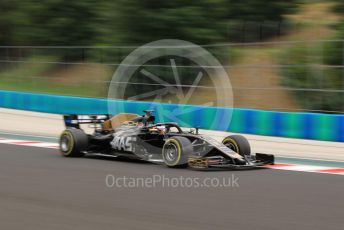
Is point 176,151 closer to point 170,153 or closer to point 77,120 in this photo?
point 170,153

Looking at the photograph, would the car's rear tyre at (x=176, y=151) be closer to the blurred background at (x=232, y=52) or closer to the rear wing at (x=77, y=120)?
the rear wing at (x=77, y=120)

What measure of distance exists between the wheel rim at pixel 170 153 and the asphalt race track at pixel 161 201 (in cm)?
17

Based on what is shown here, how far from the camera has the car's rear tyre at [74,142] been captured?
10.4 m

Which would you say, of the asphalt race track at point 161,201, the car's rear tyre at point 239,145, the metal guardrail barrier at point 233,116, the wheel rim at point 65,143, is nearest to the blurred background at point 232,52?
the metal guardrail barrier at point 233,116

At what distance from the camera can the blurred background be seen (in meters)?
15.5

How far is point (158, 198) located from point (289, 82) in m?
9.46

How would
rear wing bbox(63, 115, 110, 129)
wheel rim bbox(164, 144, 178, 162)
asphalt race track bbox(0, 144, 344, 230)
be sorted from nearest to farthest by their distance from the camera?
asphalt race track bbox(0, 144, 344, 230)
wheel rim bbox(164, 144, 178, 162)
rear wing bbox(63, 115, 110, 129)

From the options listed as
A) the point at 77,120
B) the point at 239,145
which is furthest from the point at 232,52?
the point at 239,145

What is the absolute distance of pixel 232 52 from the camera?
704 inches

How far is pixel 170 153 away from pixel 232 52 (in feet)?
30.4

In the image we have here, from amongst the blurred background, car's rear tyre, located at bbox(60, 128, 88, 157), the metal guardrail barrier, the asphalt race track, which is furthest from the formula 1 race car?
the blurred background

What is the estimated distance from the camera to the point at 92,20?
27.8m

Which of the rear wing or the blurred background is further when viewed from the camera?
the blurred background

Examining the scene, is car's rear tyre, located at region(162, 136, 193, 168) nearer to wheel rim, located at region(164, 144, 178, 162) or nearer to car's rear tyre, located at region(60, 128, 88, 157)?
Result: wheel rim, located at region(164, 144, 178, 162)
